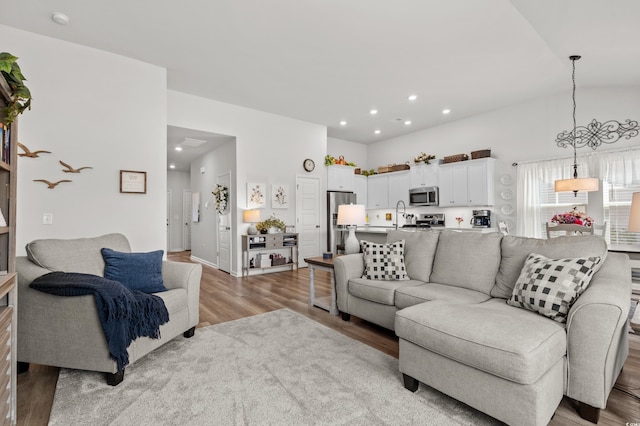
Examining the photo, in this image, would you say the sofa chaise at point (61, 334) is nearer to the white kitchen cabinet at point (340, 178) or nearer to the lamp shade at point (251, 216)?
the lamp shade at point (251, 216)

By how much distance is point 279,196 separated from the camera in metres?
6.16

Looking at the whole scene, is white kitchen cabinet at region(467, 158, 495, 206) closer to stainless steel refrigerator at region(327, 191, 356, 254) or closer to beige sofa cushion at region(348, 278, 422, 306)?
stainless steel refrigerator at region(327, 191, 356, 254)

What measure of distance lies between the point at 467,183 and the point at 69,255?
6.26 metres

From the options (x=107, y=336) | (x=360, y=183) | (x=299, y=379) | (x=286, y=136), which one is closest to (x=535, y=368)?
(x=299, y=379)

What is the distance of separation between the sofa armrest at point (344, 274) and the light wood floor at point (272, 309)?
0.22m

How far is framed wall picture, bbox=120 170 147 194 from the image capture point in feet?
12.5

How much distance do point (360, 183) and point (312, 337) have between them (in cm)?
564

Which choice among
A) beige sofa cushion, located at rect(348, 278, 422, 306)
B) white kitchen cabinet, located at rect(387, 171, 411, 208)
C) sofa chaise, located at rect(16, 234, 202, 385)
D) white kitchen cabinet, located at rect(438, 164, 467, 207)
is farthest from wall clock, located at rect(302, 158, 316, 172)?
sofa chaise, located at rect(16, 234, 202, 385)

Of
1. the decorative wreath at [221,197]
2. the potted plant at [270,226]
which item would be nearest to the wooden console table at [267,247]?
the potted plant at [270,226]

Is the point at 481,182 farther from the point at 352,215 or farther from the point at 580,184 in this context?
the point at 352,215

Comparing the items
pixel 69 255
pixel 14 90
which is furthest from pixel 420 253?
pixel 14 90

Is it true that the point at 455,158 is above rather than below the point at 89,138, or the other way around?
above

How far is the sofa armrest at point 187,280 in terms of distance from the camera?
2746 millimetres

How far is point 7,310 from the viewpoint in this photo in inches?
59.8
